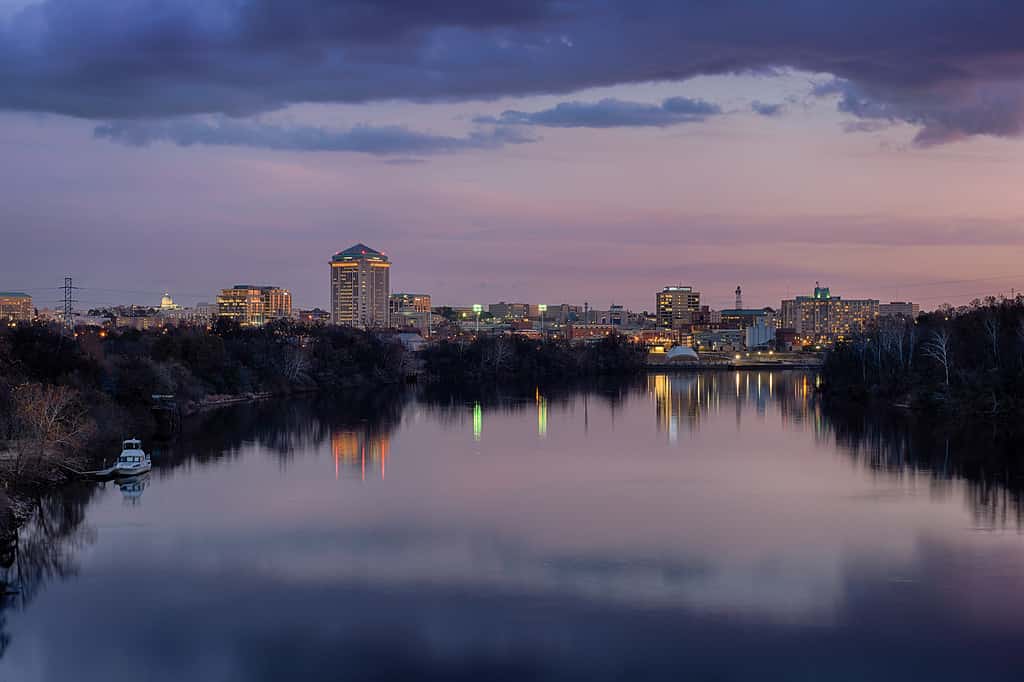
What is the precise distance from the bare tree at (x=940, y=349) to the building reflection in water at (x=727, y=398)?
5195 mm

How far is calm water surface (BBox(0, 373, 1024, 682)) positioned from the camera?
40.6ft

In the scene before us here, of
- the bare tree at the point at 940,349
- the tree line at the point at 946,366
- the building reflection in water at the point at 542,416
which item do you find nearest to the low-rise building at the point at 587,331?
the tree line at the point at 946,366

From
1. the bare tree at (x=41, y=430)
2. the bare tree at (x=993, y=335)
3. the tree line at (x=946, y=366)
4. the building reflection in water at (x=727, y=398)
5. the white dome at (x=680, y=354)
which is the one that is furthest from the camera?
the white dome at (x=680, y=354)

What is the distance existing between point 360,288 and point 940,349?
15809 centimetres

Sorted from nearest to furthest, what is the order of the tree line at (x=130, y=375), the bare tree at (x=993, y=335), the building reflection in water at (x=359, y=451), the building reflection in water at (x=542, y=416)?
the tree line at (x=130, y=375) < the building reflection in water at (x=359, y=451) < the building reflection in water at (x=542, y=416) < the bare tree at (x=993, y=335)

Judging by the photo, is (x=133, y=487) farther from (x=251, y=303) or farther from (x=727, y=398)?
(x=251, y=303)

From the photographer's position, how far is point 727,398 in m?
54.5

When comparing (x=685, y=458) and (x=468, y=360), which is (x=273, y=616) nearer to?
(x=685, y=458)

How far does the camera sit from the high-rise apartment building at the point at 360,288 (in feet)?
633

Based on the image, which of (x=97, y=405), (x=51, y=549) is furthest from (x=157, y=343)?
(x=51, y=549)

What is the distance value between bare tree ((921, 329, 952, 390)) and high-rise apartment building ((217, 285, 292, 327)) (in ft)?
414

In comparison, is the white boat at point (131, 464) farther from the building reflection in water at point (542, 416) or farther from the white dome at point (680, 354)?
the white dome at point (680, 354)

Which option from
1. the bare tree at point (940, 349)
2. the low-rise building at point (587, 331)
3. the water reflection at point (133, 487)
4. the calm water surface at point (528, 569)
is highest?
the low-rise building at point (587, 331)

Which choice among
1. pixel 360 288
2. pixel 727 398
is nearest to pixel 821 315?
pixel 360 288
